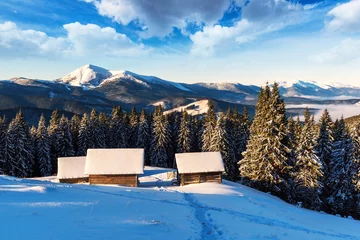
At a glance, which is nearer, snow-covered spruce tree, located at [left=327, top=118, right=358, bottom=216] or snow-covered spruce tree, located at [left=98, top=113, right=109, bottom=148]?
snow-covered spruce tree, located at [left=327, top=118, right=358, bottom=216]

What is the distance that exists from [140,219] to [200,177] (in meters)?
23.5

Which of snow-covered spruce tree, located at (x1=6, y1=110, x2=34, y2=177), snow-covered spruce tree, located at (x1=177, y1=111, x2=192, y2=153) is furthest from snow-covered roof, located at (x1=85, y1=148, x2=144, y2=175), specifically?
snow-covered spruce tree, located at (x1=177, y1=111, x2=192, y2=153)

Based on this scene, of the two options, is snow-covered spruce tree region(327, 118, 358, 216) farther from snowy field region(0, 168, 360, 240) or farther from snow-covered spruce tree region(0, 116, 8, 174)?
snow-covered spruce tree region(0, 116, 8, 174)

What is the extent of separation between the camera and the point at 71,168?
41.3m

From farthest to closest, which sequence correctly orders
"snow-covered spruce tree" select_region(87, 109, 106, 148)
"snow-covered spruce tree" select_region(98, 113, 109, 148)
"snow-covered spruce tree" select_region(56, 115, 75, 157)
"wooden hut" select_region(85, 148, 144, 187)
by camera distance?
"snow-covered spruce tree" select_region(98, 113, 109, 148), "snow-covered spruce tree" select_region(87, 109, 106, 148), "snow-covered spruce tree" select_region(56, 115, 75, 157), "wooden hut" select_region(85, 148, 144, 187)

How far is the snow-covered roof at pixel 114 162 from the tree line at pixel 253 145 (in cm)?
1518

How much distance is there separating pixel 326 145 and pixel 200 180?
21575mm

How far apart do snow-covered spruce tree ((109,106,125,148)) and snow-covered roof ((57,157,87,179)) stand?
72.4 feet

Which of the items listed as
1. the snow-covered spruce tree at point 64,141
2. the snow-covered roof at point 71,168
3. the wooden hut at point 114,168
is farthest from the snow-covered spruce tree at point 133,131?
the wooden hut at point 114,168

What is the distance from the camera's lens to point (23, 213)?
13156 mm

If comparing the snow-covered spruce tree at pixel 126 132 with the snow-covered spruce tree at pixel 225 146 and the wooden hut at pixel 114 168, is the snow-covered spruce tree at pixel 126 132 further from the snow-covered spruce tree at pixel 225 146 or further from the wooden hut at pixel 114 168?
the wooden hut at pixel 114 168

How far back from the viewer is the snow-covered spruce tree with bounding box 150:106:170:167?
6012 centimetres

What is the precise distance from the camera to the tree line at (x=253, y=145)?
119 ft

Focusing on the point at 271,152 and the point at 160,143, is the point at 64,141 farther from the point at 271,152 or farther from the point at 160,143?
the point at 271,152
